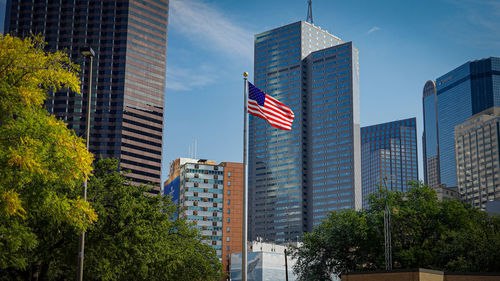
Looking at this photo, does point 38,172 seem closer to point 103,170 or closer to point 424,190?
point 103,170

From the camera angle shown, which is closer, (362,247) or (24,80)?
(24,80)

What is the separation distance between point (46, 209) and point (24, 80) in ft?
16.2

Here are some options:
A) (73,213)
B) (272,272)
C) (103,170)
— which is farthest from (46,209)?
(272,272)

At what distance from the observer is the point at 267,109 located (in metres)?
29.7

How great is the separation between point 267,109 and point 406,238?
40551mm

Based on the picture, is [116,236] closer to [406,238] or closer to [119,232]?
[119,232]

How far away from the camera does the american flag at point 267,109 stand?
29141mm

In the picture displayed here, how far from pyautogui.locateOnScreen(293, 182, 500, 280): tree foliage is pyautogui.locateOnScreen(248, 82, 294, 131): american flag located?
3342cm

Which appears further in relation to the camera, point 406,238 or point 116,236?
point 406,238

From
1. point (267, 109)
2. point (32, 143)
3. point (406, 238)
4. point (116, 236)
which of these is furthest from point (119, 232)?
point (406, 238)

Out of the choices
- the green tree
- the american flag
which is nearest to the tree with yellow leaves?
the green tree

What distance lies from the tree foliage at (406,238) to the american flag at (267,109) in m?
33.4

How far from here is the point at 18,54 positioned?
22.1 meters

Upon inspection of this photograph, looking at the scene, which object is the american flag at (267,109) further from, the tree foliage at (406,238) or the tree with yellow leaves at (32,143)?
the tree foliage at (406,238)
